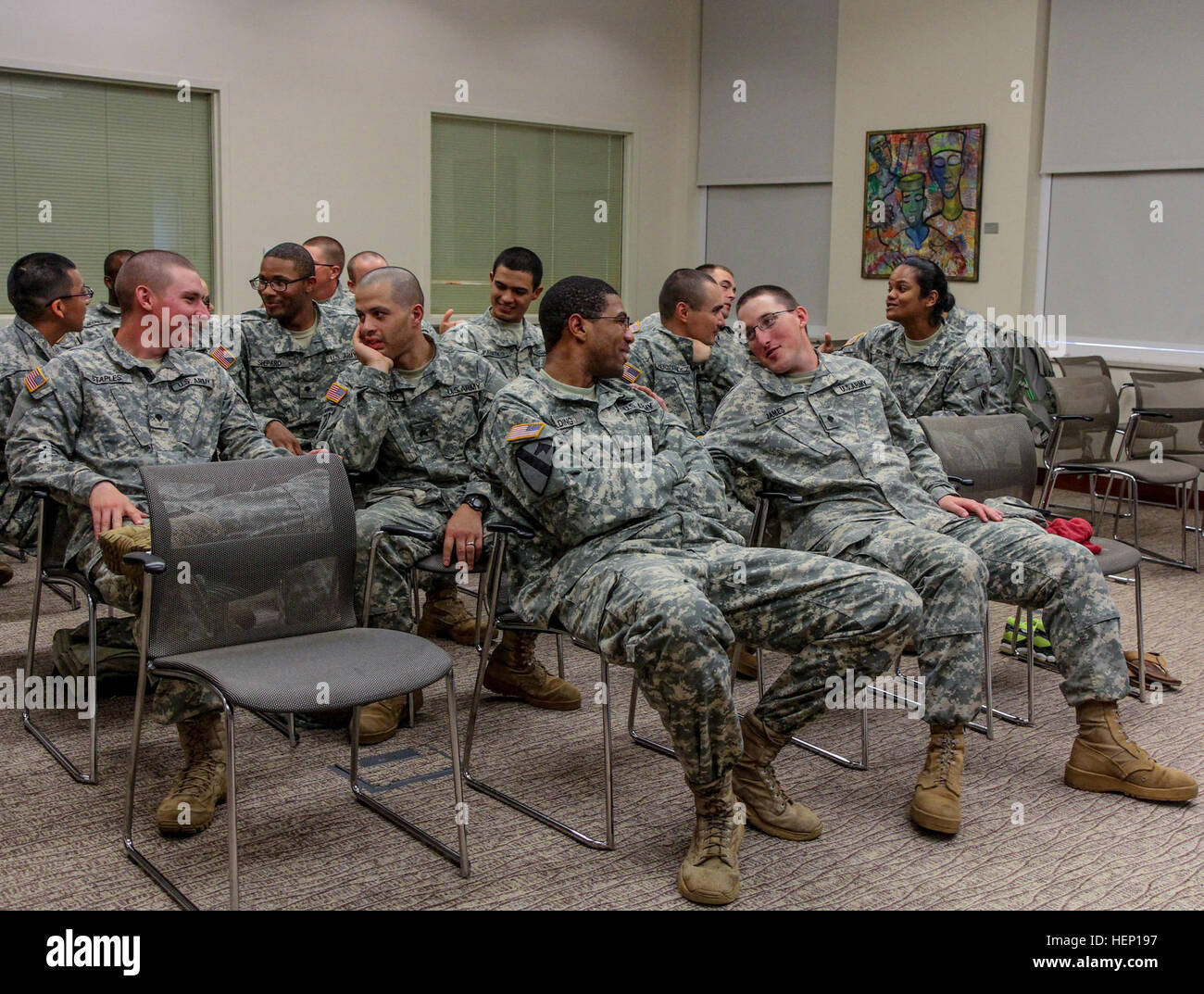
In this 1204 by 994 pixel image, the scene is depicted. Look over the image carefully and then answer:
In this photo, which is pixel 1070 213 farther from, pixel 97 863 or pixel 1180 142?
pixel 97 863

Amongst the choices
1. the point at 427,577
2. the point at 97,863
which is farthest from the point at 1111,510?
the point at 97,863

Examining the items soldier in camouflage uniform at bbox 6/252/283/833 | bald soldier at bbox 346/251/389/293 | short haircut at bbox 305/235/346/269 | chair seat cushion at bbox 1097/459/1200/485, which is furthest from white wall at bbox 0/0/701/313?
chair seat cushion at bbox 1097/459/1200/485

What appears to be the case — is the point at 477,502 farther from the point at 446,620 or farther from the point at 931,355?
the point at 931,355

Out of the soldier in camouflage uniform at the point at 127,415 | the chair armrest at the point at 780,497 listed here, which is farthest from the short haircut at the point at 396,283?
the chair armrest at the point at 780,497

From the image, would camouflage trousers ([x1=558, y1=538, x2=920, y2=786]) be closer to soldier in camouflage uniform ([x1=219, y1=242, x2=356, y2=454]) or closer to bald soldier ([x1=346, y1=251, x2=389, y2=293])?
soldier in camouflage uniform ([x1=219, y1=242, x2=356, y2=454])

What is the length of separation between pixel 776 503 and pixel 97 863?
196 centimetres

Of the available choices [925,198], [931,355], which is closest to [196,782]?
[931,355]

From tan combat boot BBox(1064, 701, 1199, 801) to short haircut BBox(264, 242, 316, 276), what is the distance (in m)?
2.92

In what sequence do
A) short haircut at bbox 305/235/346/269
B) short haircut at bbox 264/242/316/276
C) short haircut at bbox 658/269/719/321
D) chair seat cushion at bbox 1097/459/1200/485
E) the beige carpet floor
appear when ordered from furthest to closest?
short haircut at bbox 305/235/346/269 → chair seat cushion at bbox 1097/459/1200/485 → short haircut at bbox 658/269/719/321 → short haircut at bbox 264/242/316/276 → the beige carpet floor

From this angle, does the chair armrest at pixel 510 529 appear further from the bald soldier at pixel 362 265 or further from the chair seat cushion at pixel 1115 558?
the bald soldier at pixel 362 265

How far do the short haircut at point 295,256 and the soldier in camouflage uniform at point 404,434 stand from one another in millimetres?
693

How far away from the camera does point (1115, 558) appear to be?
3.68 meters

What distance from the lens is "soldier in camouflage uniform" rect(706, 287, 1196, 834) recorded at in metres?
3.06

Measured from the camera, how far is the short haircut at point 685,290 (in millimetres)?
4426
